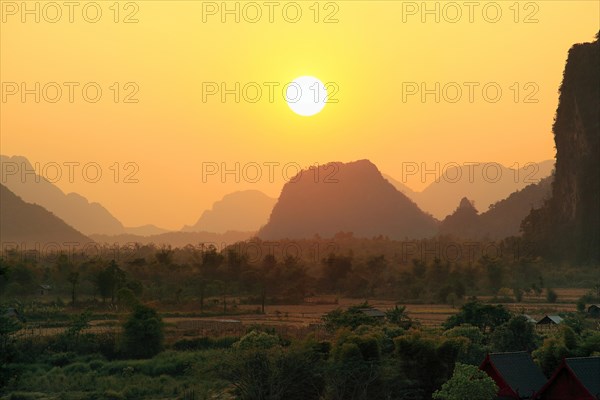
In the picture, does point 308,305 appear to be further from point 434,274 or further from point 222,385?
point 222,385

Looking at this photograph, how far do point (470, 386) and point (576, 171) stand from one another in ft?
360

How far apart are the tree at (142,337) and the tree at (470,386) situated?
26964mm

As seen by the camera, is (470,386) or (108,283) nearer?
(470,386)

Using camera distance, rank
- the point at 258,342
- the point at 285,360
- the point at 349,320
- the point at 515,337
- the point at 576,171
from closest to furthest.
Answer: the point at 285,360
the point at 258,342
the point at 515,337
the point at 349,320
the point at 576,171

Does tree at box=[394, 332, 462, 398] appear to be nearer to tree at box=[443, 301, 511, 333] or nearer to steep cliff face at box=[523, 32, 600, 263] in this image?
tree at box=[443, 301, 511, 333]

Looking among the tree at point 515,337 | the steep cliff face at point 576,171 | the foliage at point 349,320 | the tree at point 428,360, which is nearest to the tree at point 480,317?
the foliage at point 349,320

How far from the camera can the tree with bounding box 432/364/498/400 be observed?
104ft

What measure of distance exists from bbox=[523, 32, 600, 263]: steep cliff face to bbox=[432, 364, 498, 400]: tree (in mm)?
97894

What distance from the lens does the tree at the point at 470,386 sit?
3155 centimetres

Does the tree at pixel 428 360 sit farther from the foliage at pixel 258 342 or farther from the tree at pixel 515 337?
the tree at pixel 515 337

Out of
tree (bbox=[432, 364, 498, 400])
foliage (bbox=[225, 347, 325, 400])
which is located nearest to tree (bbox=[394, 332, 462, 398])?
foliage (bbox=[225, 347, 325, 400])

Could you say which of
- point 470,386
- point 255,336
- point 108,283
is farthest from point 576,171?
point 470,386

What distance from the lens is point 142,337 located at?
5559cm

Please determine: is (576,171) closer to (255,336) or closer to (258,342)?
(255,336)
